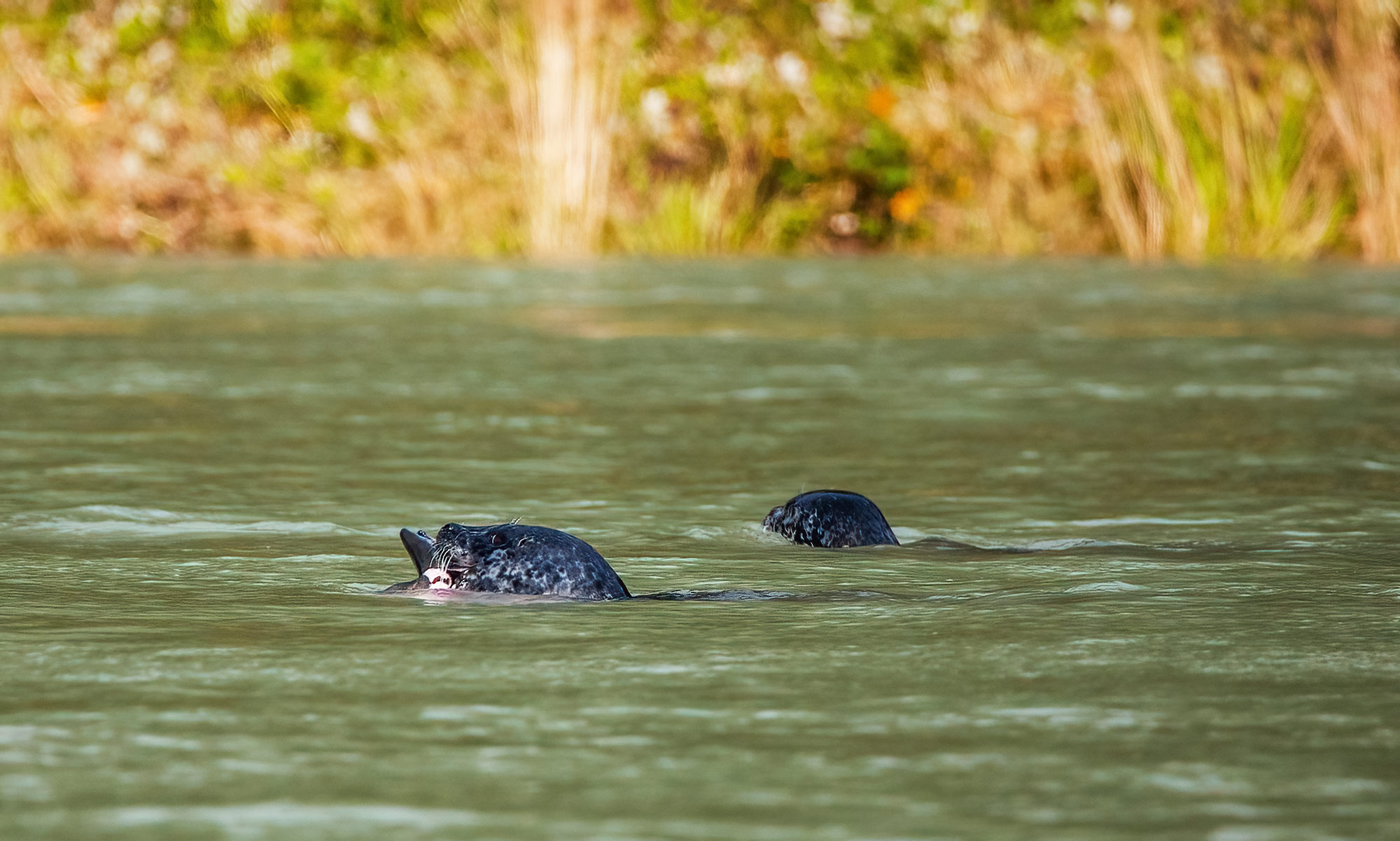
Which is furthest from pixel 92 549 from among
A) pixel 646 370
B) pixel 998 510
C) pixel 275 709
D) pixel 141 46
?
pixel 141 46

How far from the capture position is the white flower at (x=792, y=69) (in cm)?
1502


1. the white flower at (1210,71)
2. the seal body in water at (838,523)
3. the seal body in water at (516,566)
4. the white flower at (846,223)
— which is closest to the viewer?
the seal body in water at (516,566)

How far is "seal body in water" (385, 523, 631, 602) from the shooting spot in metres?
3.44

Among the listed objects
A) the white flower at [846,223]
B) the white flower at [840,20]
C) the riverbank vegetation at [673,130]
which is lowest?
the white flower at [846,223]

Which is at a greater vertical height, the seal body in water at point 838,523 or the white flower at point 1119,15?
the white flower at point 1119,15

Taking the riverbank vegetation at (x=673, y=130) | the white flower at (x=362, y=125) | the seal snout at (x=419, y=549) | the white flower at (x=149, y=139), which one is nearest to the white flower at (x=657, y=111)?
the riverbank vegetation at (x=673, y=130)

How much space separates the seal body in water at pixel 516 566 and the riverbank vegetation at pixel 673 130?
9351 mm

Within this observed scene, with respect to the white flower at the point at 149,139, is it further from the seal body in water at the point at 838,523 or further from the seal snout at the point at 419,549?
the seal snout at the point at 419,549

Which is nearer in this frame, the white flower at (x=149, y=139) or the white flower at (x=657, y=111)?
the white flower at (x=657, y=111)

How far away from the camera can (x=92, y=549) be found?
3930 mm

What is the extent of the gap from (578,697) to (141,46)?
1409 centimetres

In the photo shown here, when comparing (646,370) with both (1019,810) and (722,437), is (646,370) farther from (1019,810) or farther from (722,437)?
(1019,810)

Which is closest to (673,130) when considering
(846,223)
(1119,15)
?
(846,223)

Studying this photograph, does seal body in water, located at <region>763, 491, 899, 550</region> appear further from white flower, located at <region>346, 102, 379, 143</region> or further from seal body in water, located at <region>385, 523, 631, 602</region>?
white flower, located at <region>346, 102, 379, 143</region>
